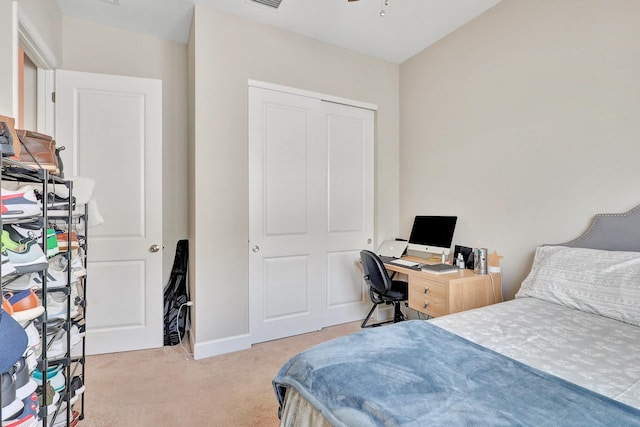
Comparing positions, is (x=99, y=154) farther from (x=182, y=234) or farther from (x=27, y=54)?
(x=182, y=234)

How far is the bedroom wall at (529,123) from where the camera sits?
1811 mm

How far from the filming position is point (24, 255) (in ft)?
3.46

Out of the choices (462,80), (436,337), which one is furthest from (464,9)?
(436,337)

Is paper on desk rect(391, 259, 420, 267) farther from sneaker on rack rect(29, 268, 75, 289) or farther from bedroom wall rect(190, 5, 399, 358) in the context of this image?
sneaker on rack rect(29, 268, 75, 289)

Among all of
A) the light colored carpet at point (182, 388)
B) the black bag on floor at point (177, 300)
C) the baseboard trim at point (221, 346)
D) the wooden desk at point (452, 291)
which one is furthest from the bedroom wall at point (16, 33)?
the wooden desk at point (452, 291)

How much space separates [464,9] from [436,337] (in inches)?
104

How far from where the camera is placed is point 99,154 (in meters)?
2.51

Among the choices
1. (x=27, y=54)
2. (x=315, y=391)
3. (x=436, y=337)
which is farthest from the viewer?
(x=27, y=54)

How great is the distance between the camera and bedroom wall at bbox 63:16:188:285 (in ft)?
8.87

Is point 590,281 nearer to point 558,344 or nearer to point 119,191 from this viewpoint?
point 558,344

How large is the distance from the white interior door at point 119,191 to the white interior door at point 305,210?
2.82 ft

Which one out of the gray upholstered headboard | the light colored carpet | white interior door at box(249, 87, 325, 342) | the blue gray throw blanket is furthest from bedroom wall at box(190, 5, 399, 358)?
the gray upholstered headboard

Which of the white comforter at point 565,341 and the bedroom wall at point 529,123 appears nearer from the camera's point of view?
the white comforter at point 565,341

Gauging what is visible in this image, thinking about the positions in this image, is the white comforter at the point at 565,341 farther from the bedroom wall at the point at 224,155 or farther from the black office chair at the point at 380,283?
the bedroom wall at the point at 224,155
